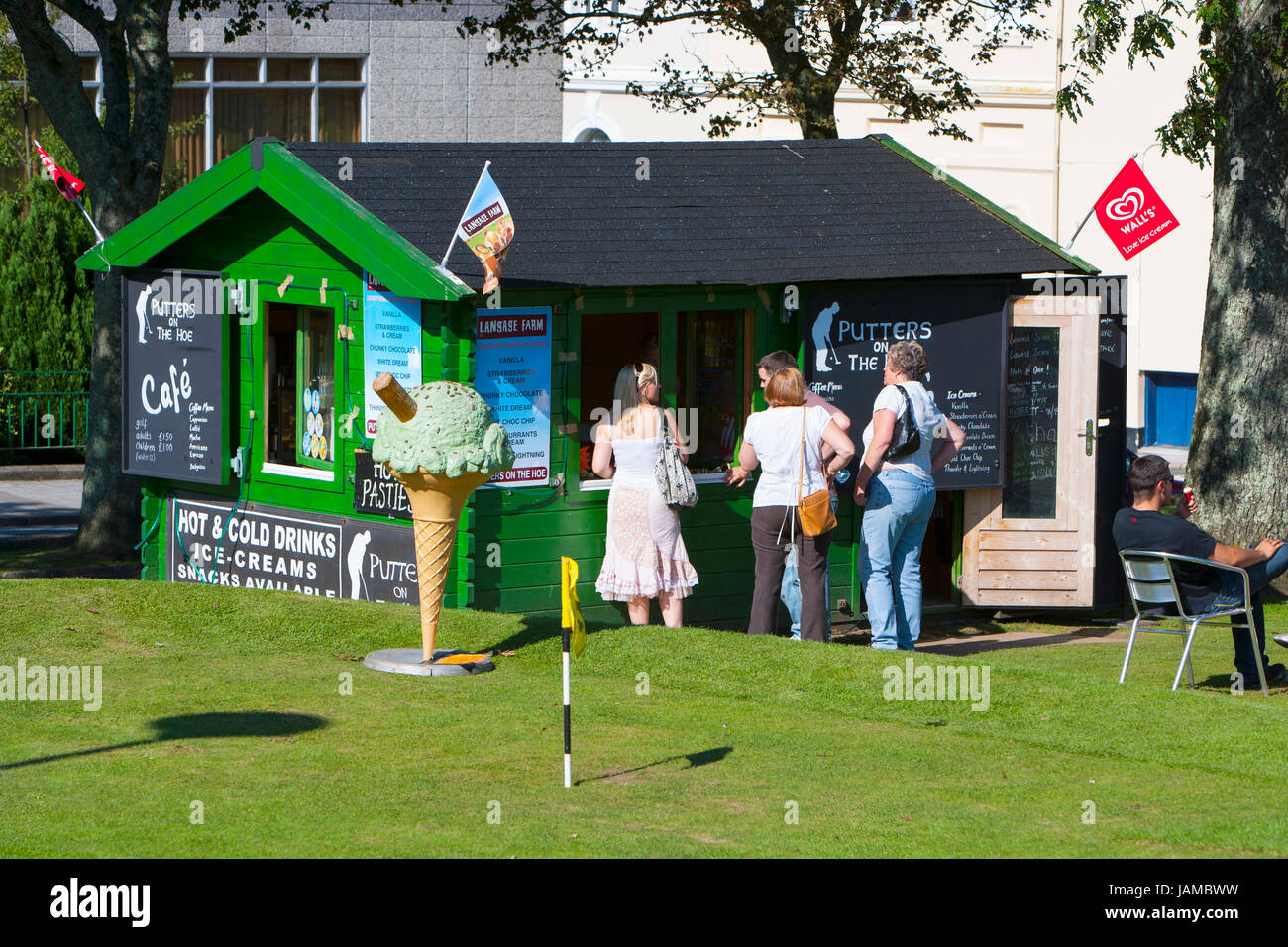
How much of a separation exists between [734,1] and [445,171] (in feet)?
24.1

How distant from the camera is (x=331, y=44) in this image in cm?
3600

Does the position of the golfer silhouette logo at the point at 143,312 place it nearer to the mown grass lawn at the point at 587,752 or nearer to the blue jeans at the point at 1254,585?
the mown grass lawn at the point at 587,752

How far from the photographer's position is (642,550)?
10812mm

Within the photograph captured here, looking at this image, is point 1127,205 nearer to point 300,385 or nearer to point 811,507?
point 811,507

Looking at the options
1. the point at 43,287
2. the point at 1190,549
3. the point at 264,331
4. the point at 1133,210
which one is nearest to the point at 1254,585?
the point at 1190,549

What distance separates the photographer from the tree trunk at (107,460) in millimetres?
16609

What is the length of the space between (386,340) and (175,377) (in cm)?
236

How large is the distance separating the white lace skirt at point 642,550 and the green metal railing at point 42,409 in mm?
14272

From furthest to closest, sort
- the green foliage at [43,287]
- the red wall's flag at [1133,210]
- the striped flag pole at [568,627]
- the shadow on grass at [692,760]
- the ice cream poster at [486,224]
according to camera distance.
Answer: the green foliage at [43,287] → the red wall's flag at [1133,210] → the ice cream poster at [486,224] → the shadow on grass at [692,760] → the striped flag pole at [568,627]

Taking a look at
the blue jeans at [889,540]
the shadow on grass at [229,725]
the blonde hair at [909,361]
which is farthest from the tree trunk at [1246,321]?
the shadow on grass at [229,725]

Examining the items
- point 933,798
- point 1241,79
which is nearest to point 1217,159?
point 1241,79

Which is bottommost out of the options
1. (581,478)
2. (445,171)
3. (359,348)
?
(581,478)

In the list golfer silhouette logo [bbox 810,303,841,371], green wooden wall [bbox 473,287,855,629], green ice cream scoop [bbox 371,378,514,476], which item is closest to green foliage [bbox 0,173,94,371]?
green wooden wall [bbox 473,287,855,629]

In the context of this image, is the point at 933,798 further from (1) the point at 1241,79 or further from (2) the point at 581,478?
(1) the point at 1241,79
